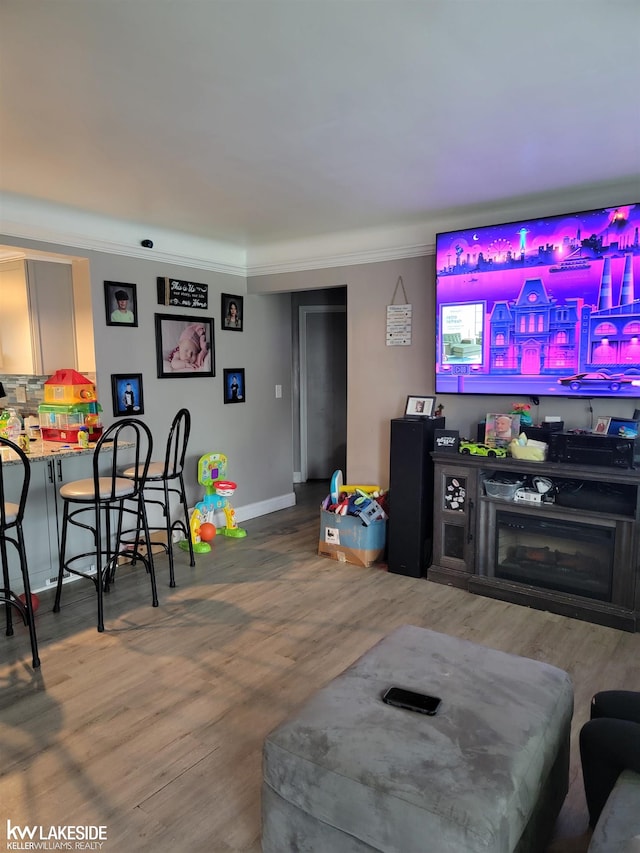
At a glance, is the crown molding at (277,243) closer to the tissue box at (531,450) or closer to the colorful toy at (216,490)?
the tissue box at (531,450)

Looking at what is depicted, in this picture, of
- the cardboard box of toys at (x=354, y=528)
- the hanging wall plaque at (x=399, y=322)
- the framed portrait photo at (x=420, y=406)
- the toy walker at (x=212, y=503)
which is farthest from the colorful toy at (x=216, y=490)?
the hanging wall plaque at (x=399, y=322)

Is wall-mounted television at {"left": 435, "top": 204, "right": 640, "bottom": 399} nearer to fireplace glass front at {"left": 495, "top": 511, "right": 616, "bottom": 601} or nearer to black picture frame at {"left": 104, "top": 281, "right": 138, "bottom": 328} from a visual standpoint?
fireplace glass front at {"left": 495, "top": 511, "right": 616, "bottom": 601}

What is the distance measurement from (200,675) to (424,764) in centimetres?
155

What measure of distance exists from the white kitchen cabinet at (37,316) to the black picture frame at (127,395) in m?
0.34

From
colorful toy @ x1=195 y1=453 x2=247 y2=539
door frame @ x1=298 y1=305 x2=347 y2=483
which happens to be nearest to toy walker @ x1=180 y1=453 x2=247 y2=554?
colorful toy @ x1=195 y1=453 x2=247 y2=539

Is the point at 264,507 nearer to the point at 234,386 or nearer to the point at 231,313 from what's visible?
the point at 234,386

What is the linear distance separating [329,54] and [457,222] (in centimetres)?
235

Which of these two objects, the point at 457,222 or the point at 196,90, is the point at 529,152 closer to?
the point at 457,222

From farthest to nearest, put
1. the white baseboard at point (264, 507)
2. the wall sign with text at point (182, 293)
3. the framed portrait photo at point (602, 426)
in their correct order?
the white baseboard at point (264, 507) < the wall sign with text at point (182, 293) < the framed portrait photo at point (602, 426)

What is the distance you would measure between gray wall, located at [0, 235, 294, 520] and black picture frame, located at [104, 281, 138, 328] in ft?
0.12

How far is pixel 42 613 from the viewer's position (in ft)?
10.9

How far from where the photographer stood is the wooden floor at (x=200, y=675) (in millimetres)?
1889

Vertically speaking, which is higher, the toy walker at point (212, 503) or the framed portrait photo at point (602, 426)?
the framed portrait photo at point (602, 426)

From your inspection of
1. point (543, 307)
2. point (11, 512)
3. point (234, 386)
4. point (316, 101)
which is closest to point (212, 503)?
point (234, 386)
